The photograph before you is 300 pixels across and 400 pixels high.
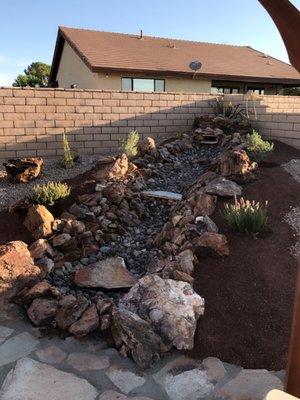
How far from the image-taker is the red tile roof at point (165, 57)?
47.9ft

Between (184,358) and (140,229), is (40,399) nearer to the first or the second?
(184,358)

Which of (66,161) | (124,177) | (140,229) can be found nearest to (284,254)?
(140,229)

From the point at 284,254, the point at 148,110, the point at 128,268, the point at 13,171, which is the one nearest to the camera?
the point at 284,254

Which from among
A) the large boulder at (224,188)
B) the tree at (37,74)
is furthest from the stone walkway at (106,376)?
the tree at (37,74)

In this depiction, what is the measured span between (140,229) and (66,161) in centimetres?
211

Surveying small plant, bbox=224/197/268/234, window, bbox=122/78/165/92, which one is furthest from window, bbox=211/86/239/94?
small plant, bbox=224/197/268/234

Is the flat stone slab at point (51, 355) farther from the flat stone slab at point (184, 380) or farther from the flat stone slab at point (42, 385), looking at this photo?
the flat stone slab at point (184, 380)

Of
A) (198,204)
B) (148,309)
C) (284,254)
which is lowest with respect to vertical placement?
(148,309)

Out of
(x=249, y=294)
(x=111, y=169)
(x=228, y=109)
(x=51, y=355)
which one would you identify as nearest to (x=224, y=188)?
(x=249, y=294)

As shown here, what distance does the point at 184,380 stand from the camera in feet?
8.34

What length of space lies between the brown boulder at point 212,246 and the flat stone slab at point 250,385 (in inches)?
47.0

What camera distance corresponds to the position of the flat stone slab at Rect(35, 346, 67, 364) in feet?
8.83

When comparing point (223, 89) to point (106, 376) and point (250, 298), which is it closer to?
point (250, 298)

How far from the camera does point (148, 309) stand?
304cm
